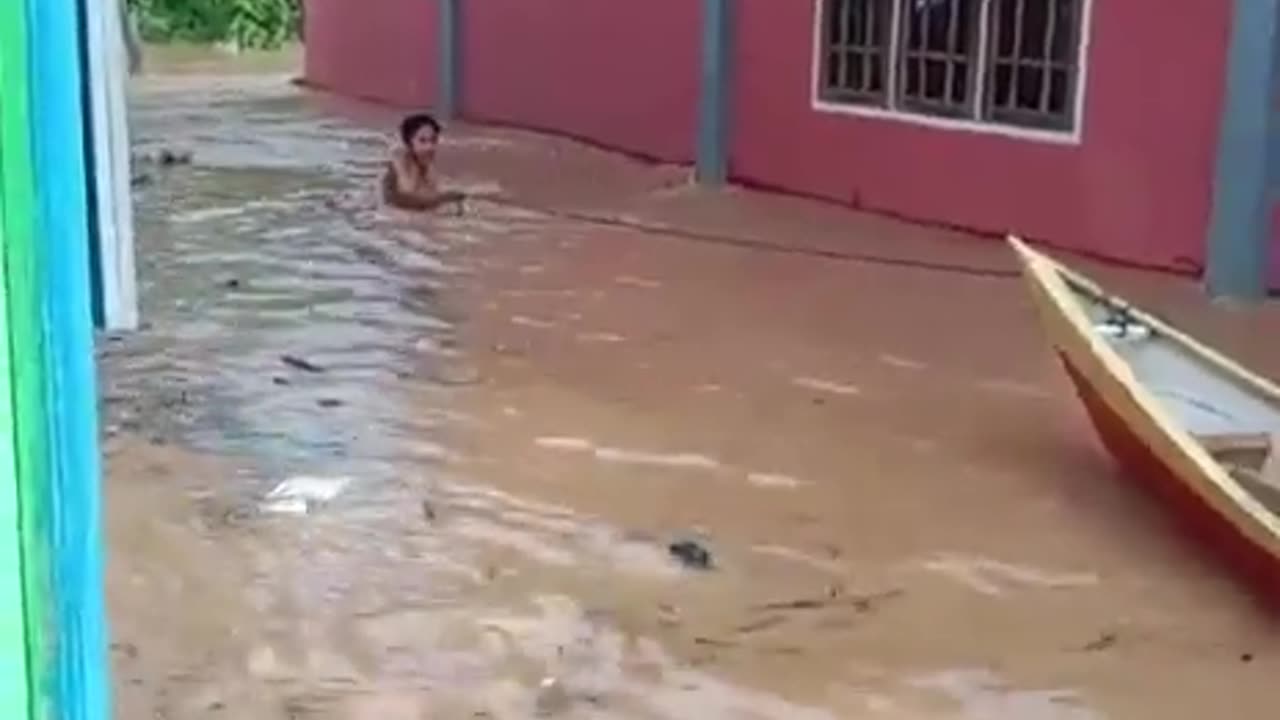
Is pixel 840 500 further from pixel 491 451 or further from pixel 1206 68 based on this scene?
pixel 1206 68

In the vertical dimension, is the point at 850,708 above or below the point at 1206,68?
below

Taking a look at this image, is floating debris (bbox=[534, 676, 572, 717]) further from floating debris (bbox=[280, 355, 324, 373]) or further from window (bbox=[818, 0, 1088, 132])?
window (bbox=[818, 0, 1088, 132])

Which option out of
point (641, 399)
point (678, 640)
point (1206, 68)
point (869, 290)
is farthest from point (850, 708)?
point (1206, 68)

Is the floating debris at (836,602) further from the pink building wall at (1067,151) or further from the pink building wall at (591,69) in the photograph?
the pink building wall at (591,69)

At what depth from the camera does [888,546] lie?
5.08 meters

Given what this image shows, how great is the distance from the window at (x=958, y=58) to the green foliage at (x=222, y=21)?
680 inches

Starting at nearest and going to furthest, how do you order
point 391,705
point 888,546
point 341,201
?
point 391,705
point 888,546
point 341,201

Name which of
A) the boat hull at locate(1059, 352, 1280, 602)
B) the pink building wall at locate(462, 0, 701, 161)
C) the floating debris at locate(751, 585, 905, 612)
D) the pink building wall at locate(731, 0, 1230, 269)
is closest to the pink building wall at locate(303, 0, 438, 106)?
the pink building wall at locate(462, 0, 701, 161)

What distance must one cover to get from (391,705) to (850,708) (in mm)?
975

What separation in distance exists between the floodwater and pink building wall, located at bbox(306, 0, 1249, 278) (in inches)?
21.3

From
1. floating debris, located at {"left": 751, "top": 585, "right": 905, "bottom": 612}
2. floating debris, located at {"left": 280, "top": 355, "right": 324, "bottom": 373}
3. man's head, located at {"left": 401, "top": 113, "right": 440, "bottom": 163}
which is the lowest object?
floating debris, located at {"left": 751, "top": 585, "right": 905, "bottom": 612}

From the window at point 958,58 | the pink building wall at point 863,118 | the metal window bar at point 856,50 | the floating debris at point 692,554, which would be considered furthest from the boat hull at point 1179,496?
the metal window bar at point 856,50

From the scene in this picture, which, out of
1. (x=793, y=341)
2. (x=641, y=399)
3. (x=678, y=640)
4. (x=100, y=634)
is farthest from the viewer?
(x=793, y=341)

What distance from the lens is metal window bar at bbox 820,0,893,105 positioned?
36.4 feet
